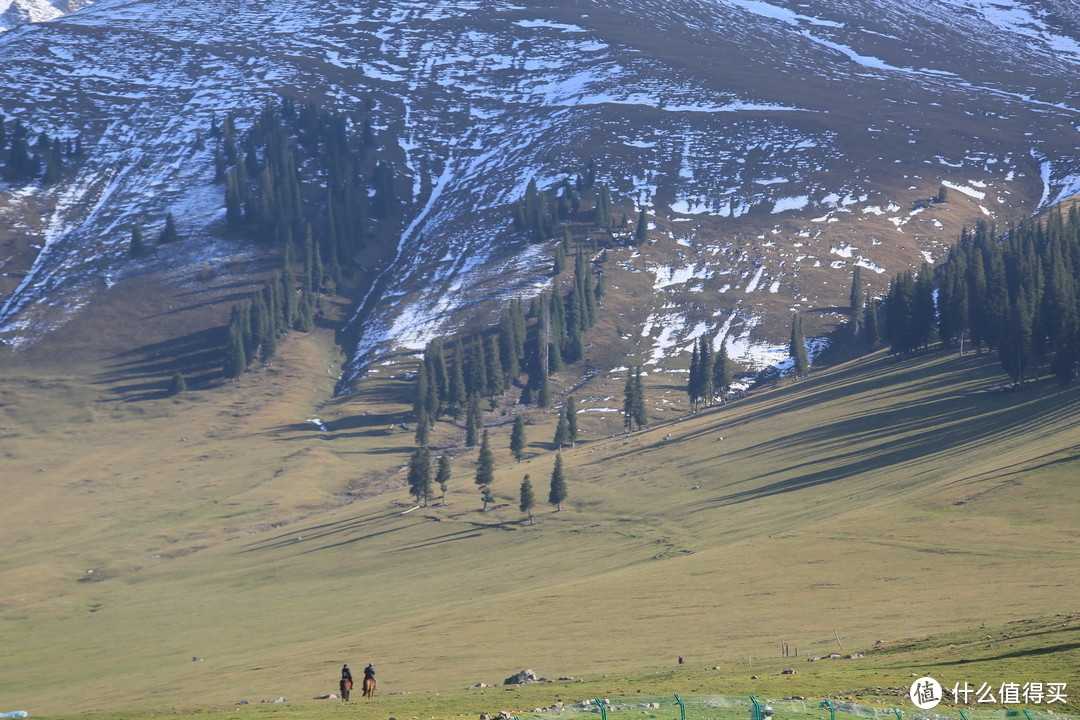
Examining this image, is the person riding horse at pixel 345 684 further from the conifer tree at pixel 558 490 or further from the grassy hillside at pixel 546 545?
the conifer tree at pixel 558 490

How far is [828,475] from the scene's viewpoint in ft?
366

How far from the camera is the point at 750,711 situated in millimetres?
32156

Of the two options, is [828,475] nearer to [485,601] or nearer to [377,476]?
[485,601]

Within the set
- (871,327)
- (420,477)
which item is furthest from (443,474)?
(871,327)

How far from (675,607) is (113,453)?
142593mm

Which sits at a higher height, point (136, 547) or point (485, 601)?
point (485, 601)

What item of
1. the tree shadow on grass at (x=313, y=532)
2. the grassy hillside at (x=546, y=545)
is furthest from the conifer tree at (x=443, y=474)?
the tree shadow on grass at (x=313, y=532)

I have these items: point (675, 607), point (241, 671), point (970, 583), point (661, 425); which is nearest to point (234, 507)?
point (661, 425)

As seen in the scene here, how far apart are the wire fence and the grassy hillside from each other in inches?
215

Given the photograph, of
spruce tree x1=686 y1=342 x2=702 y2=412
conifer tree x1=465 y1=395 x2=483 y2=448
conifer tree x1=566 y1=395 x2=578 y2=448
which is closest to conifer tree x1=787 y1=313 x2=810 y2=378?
spruce tree x1=686 y1=342 x2=702 y2=412

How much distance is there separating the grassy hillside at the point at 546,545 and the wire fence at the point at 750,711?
5.46 m

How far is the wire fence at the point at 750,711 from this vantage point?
104ft

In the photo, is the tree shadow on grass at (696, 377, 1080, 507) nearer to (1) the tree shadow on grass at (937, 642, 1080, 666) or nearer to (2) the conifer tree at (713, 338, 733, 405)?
(2) the conifer tree at (713, 338, 733, 405)

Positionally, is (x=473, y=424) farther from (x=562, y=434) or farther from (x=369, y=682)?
(x=369, y=682)
